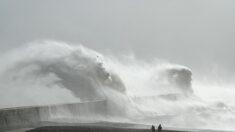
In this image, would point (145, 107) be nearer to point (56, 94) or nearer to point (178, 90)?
point (56, 94)

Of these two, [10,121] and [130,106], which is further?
[130,106]

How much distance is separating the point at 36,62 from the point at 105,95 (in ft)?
18.7

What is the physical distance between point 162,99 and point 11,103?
39.6 feet

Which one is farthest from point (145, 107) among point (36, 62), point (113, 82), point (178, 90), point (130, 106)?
point (178, 90)

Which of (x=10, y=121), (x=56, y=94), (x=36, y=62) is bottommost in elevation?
(x=10, y=121)

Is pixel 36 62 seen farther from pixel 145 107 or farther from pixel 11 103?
pixel 145 107

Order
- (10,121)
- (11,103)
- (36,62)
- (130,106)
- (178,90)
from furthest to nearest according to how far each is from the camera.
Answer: (178,90), (36,62), (130,106), (11,103), (10,121)

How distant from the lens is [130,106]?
2427 centimetres

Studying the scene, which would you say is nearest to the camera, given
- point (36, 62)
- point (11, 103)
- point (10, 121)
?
point (10, 121)

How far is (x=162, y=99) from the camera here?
2922cm

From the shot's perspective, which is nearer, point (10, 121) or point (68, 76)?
point (10, 121)

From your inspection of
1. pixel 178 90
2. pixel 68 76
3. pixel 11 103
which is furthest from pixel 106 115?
pixel 178 90

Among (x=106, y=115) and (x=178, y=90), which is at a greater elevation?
(x=178, y=90)

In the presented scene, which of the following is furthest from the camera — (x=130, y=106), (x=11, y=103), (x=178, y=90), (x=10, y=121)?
(x=178, y=90)
